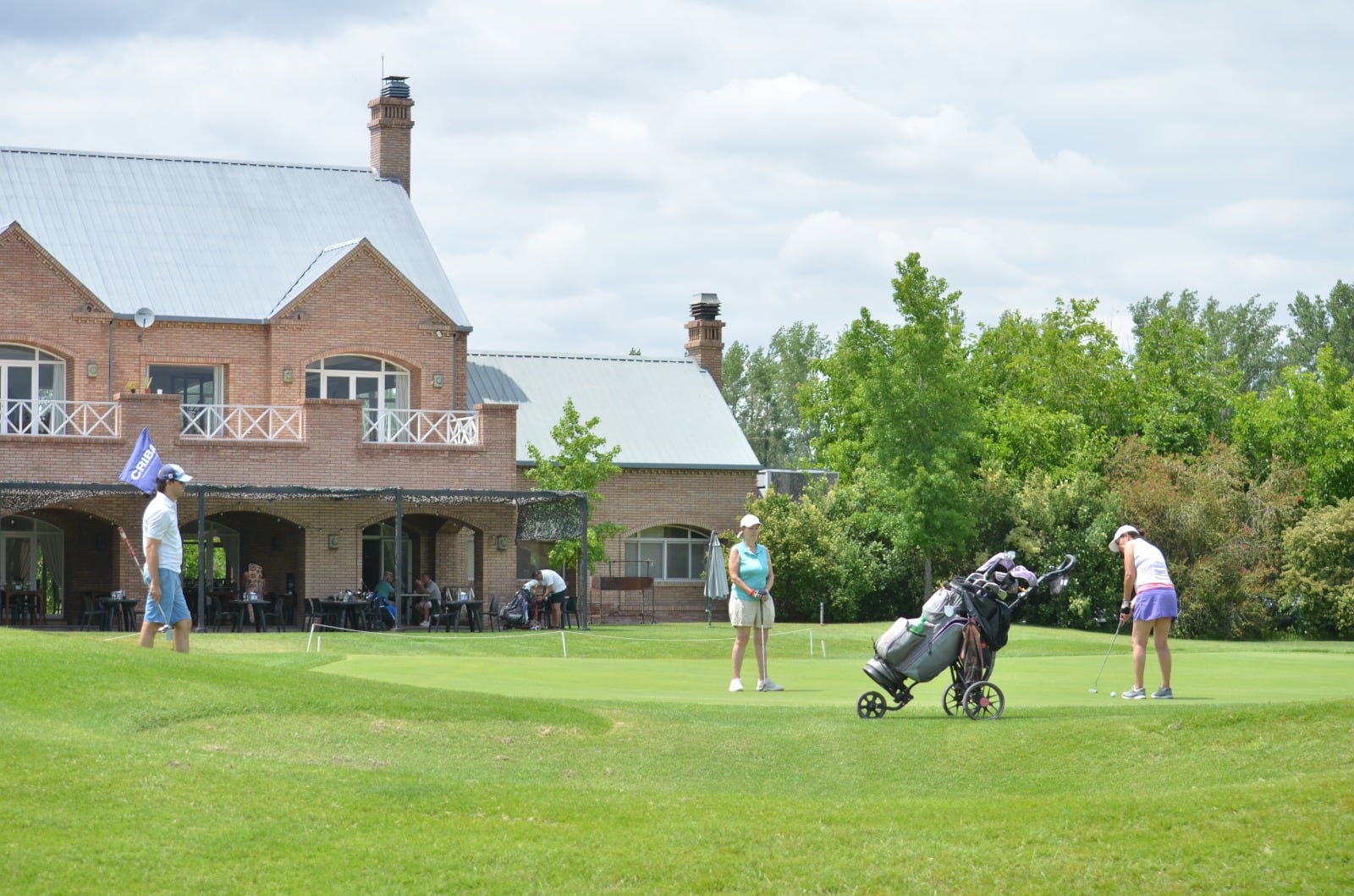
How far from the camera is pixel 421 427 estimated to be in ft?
116

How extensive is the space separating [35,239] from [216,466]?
6.62m

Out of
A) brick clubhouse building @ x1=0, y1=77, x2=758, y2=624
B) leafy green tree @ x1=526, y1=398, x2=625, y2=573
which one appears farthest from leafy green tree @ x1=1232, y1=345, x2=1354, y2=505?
leafy green tree @ x1=526, y1=398, x2=625, y2=573

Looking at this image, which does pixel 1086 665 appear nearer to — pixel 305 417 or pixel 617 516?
pixel 305 417

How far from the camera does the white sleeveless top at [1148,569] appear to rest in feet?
48.9

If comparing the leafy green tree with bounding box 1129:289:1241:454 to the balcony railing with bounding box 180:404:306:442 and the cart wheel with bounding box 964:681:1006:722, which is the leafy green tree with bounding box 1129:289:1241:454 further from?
the cart wheel with bounding box 964:681:1006:722

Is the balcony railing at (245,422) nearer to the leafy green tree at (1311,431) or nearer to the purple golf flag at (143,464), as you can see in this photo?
the purple golf flag at (143,464)

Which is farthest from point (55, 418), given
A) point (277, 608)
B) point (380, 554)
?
point (380, 554)

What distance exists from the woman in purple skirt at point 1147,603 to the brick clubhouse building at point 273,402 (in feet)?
58.7

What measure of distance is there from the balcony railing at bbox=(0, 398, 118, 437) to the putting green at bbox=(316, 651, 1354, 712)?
1355 centimetres

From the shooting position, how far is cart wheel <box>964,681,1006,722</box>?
13031 mm

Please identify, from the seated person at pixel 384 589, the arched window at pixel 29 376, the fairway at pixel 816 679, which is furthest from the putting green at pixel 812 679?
the arched window at pixel 29 376

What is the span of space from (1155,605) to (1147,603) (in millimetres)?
74

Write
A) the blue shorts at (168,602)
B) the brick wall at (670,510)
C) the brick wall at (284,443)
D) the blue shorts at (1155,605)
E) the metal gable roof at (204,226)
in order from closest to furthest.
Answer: the blue shorts at (168,602) → the blue shorts at (1155,605) → the brick wall at (284,443) → the metal gable roof at (204,226) → the brick wall at (670,510)

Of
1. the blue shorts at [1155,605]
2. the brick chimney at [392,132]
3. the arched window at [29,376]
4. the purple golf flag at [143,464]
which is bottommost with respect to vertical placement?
the blue shorts at [1155,605]
